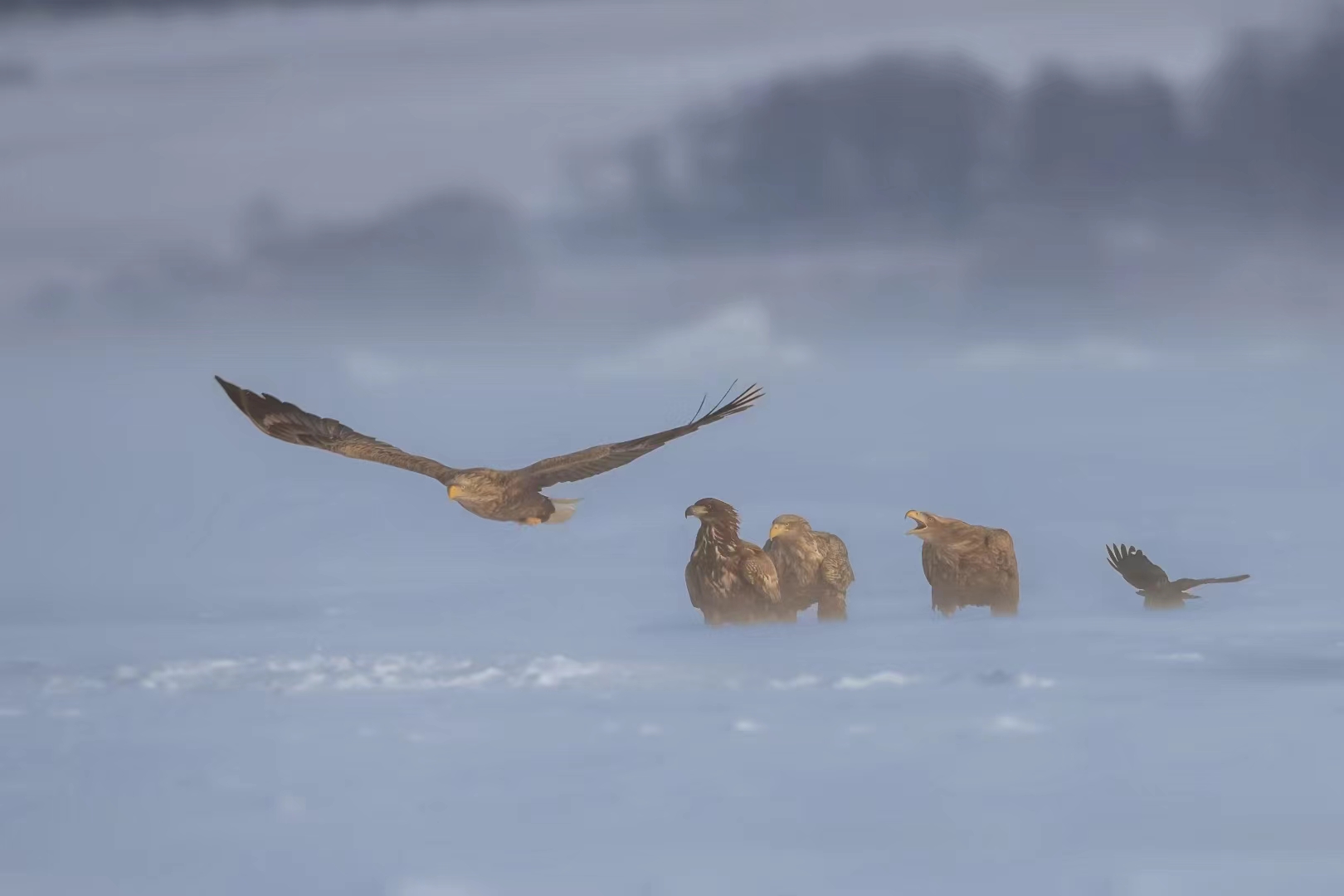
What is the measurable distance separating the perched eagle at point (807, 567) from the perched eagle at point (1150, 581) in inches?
161

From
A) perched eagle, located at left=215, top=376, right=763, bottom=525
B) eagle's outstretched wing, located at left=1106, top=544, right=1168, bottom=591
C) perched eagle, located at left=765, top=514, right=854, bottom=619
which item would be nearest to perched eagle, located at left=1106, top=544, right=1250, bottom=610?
eagle's outstretched wing, located at left=1106, top=544, right=1168, bottom=591

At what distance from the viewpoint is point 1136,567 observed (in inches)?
1152

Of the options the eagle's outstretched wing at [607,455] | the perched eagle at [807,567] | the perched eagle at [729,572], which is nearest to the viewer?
the eagle's outstretched wing at [607,455]

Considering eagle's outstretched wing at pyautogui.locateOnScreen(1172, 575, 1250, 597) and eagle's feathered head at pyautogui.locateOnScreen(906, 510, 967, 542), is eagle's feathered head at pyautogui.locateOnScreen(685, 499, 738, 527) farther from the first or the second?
eagle's outstretched wing at pyautogui.locateOnScreen(1172, 575, 1250, 597)

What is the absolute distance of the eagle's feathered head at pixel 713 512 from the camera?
88.5 feet

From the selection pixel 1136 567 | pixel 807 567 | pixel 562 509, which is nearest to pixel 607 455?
pixel 562 509

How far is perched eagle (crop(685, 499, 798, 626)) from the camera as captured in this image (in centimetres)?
2697

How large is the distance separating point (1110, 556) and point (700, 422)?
8.33 m

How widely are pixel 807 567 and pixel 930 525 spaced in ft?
5.66

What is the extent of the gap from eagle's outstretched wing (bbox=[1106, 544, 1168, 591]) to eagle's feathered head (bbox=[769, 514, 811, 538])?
450 centimetres

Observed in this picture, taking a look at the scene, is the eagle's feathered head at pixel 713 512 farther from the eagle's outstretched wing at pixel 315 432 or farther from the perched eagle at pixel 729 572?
the eagle's outstretched wing at pixel 315 432

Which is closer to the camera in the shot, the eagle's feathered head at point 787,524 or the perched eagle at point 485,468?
the perched eagle at point 485,468

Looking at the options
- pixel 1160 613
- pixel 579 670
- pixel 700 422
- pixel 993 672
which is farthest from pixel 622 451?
pixel 1160 613

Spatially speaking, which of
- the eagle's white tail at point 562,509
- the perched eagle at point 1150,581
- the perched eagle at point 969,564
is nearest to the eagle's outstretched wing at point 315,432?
the eagle's white tail at point 562,509
